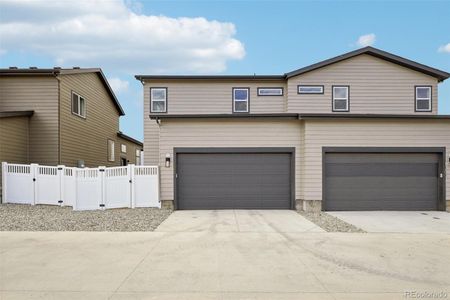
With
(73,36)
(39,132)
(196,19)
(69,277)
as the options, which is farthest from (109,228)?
(73,36)

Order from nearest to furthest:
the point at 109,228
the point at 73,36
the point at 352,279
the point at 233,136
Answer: the point at 352,279 → the point at 109,228 → the point at 233,136 → the point at 73,36

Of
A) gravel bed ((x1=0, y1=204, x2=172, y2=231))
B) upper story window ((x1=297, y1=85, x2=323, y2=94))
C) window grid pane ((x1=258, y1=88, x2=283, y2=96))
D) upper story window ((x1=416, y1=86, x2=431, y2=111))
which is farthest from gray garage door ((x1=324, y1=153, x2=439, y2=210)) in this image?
gravel bed ((x1=0, y1=204, x2=172, y2=231))

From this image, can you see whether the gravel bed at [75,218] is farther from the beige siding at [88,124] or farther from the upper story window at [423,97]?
the upper story window at [423,97]

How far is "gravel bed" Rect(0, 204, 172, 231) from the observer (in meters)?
8.95

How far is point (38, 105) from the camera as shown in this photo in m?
15.9

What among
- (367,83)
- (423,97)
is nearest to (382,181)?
(367,83)

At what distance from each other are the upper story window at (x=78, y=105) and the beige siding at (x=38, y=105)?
1.74 m

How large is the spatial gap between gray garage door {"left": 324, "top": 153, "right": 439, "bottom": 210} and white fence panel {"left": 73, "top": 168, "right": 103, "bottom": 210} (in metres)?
7.99

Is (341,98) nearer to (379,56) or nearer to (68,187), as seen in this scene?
(379,56)

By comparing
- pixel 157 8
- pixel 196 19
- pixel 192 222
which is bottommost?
pixel 192 222

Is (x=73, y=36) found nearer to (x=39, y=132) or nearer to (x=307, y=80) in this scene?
(x=39, y=132)

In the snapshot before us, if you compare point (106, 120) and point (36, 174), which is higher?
point (106, 120)

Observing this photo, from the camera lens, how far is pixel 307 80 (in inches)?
658

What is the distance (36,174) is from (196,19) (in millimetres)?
9480
